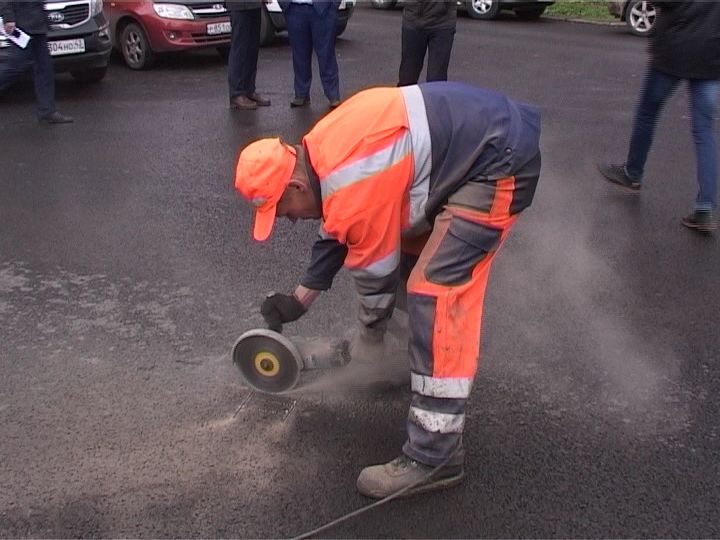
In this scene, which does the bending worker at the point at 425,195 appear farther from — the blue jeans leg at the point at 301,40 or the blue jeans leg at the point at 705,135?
the blue jeans leg at the point at 301,40

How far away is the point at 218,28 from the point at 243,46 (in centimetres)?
250

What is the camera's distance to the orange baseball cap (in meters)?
2.56

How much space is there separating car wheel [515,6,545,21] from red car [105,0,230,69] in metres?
6.51

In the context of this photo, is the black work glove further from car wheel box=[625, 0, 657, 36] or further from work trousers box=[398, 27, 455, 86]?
car wheel box=[625, 0, 657, 36]

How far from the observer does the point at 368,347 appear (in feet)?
11.1

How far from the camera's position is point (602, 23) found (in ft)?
46.4

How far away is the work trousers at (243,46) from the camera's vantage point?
774cm

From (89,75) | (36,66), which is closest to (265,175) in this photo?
(36,66)

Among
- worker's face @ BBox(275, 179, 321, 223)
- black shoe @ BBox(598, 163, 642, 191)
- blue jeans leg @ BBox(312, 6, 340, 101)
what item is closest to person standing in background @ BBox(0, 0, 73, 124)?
blue jeans leg @ BBox(312, 6, 340, 101)

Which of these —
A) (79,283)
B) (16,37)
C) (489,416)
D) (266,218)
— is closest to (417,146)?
(266,218)

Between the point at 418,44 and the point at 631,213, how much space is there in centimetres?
270

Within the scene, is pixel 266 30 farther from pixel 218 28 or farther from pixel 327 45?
pixel 327 45

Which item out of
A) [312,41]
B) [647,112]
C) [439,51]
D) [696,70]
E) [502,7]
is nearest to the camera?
[696,70]

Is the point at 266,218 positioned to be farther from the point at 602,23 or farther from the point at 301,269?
the point at 602,23
